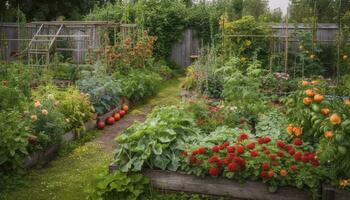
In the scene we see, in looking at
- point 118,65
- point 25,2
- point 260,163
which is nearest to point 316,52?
point 118,65

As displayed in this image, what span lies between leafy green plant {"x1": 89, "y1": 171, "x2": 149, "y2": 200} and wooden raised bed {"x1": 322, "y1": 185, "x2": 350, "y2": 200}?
191 cm

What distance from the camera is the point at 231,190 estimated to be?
4.68m

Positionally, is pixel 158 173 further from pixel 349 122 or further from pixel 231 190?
pixel 349 122

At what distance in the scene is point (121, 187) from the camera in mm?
4809

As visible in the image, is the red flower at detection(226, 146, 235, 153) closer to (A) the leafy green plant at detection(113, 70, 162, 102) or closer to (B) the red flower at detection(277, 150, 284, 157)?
(B) the red flower at detection(277, 150, 284, 157)

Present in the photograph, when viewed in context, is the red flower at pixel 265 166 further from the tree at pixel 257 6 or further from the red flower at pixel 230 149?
the tree at pixel 257 6

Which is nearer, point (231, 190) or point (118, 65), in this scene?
point (231, 190)

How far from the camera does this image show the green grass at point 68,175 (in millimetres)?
5224

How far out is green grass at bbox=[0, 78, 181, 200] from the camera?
17.1ft

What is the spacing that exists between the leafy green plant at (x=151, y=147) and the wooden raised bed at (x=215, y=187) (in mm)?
112

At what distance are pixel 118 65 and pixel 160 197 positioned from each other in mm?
7215

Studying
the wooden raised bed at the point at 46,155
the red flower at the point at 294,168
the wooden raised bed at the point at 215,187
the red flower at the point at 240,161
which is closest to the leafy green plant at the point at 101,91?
the wooden raised bed at the point at 46,155

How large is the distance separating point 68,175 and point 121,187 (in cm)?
140

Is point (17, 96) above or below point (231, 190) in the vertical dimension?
above
